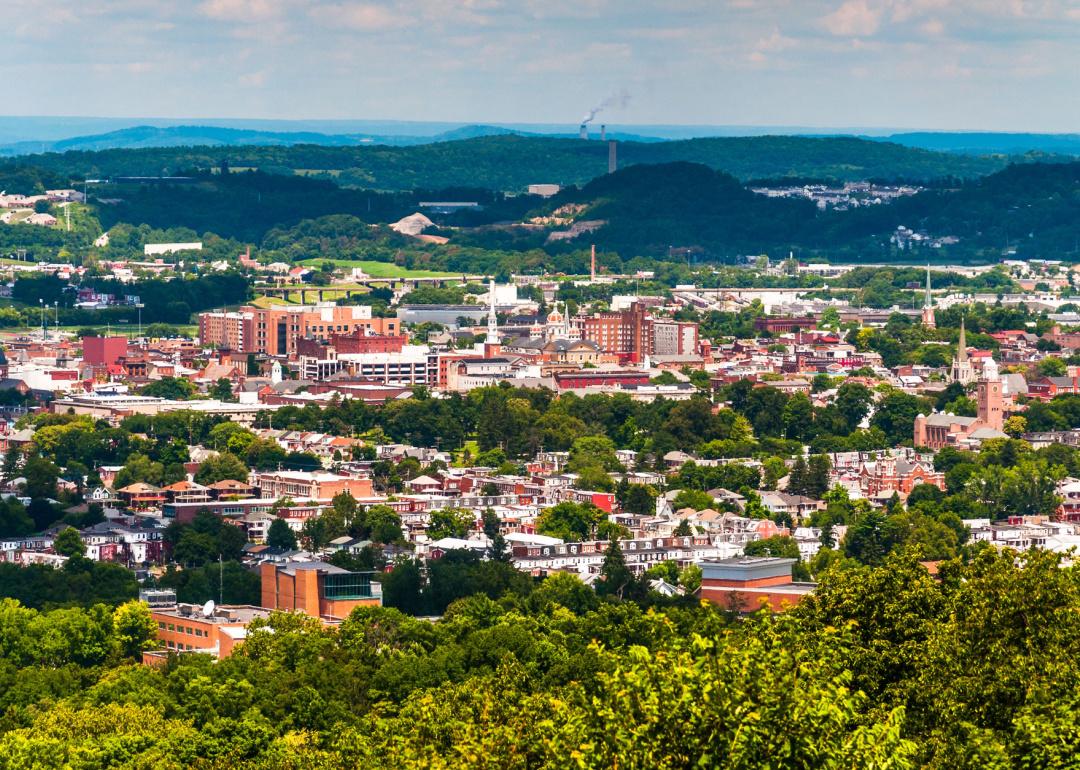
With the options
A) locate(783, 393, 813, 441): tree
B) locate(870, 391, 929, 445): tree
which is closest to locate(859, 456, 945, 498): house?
locate(783, 393, 813, 441): tree

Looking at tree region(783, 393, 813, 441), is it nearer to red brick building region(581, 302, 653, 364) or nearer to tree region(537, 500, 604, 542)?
tree region(537, 500, 604, 542)

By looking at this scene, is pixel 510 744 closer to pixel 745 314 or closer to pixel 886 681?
pixel 886 681

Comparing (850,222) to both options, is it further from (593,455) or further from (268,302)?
→ (593,455)

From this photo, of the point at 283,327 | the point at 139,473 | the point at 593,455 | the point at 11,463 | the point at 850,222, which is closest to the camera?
the point at 139,473

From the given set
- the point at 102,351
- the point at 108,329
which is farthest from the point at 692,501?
the point at 108,329

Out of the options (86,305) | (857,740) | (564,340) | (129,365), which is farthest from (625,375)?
(857,740)

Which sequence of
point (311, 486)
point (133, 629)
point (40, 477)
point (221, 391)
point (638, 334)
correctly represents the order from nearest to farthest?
point (133, 629) → point (40, 477) → point (311, 486) → point (221, 391) → point (638, 334)

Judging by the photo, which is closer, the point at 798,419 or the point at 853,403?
the point at 798,419

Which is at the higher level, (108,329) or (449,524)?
(449,524)
